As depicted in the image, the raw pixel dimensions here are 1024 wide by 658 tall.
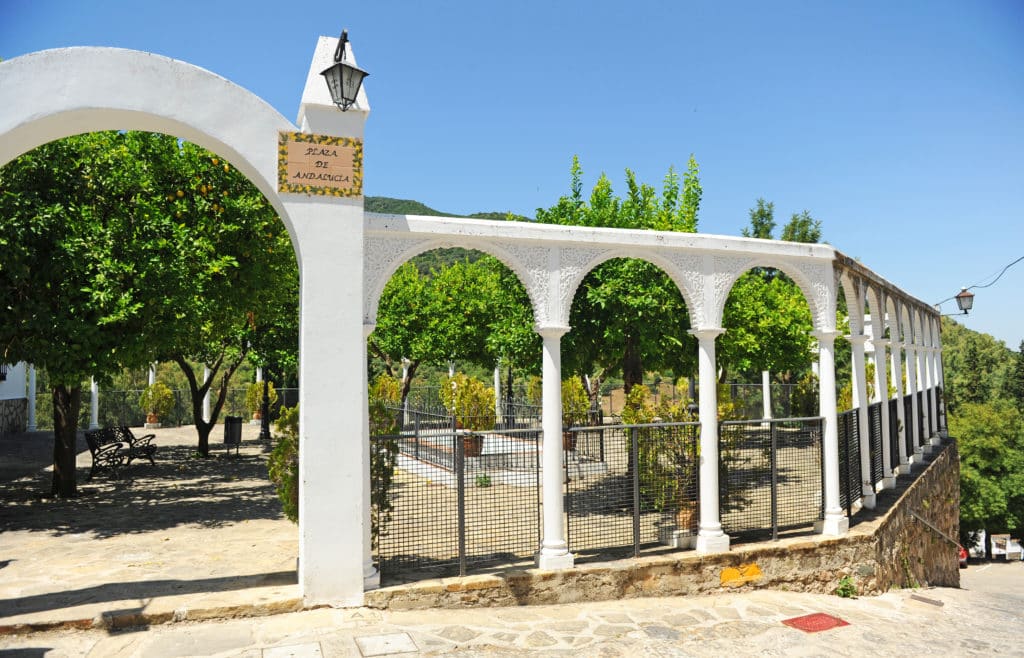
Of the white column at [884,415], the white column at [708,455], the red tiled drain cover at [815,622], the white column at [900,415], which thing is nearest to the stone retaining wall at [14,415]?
the white column at [708,455]

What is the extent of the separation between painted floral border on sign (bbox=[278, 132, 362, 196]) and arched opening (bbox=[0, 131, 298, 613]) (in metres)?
3.51

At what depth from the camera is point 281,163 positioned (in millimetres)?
5742

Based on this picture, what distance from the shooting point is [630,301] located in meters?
9.75

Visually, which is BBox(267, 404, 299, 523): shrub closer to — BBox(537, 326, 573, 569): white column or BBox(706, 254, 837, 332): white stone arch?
BBox(537, 326, 573, 569): white column

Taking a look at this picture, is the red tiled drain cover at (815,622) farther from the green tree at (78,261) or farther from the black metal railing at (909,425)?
the black metal railing at (909,425)

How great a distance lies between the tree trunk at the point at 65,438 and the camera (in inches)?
426

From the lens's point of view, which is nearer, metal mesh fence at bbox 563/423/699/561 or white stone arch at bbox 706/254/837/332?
metal mesh fence at bbox 563/423/699/561

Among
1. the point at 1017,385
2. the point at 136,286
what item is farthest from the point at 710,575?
the point at 1017,385

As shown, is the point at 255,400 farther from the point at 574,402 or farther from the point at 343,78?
the point at 343,78

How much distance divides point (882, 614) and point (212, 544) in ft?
24.5

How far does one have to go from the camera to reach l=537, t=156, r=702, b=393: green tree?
9969 millimetres

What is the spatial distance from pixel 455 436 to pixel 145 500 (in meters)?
7.47

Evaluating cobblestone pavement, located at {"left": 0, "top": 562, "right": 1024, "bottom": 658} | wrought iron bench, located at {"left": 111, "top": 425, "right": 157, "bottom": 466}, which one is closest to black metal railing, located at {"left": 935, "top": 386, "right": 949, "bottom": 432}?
cobblestone pavement, located at {"left": 0, "top": 562, "right": 1024, "bottom": 658}

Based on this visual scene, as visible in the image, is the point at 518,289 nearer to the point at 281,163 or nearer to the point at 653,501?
the point at 653,501
